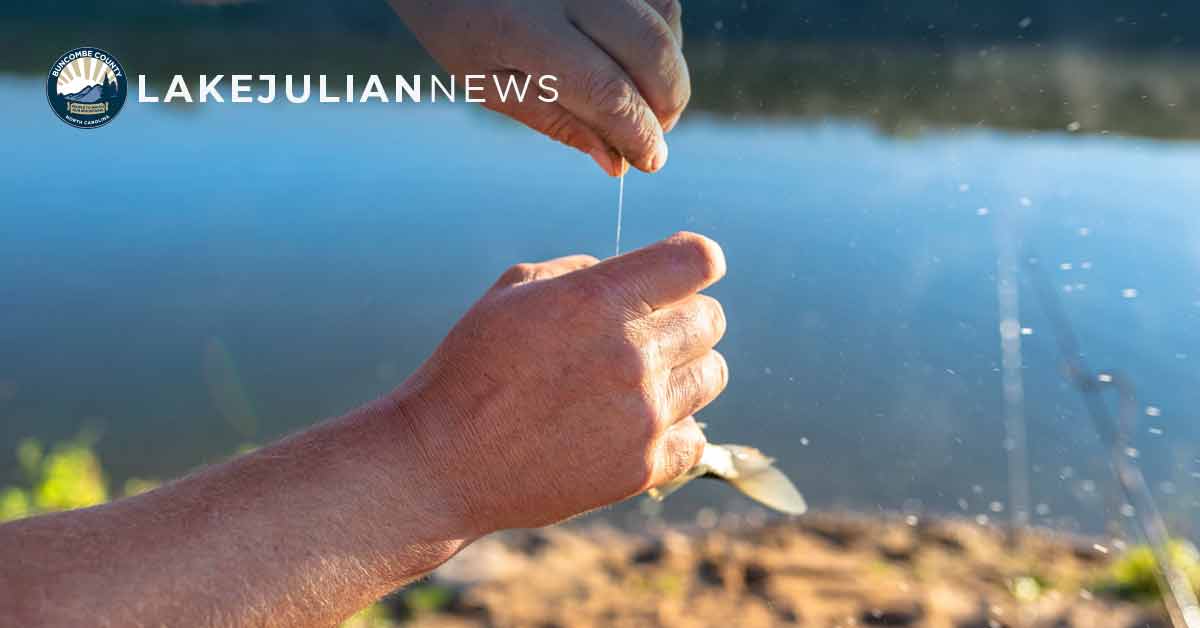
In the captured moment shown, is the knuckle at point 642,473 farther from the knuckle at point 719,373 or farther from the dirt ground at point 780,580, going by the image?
the dirt ground at point 780,580

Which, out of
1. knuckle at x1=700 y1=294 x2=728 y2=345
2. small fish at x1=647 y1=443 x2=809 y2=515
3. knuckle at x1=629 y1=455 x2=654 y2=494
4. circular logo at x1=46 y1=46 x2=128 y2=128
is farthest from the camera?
circular logo at x1=46 y1=46 x2=128 y2=128

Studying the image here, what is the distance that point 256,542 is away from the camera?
3.83ft

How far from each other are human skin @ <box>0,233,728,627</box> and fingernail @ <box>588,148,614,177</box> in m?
0.29

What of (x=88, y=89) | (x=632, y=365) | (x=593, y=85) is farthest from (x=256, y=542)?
(x=88, y=89)

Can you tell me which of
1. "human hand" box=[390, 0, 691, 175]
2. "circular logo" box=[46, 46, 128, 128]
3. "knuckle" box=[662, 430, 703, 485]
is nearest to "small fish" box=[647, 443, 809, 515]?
"knuckle" box=[662, 430, 703, 485]

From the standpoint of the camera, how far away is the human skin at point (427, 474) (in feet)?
3.63

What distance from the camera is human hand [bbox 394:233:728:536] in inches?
52.6

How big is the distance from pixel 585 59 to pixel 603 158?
0.24 m

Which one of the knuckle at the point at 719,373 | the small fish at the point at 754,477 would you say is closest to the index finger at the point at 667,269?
the knuckle at the point at 719,373

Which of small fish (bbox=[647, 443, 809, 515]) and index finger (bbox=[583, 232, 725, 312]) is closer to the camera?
index finger (bbox=[583, 232, 725, 312])

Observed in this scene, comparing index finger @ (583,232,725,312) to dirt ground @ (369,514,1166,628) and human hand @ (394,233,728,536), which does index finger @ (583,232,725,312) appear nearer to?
human hand @ (394,233,728,536)

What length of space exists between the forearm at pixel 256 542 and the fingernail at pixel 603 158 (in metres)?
0.67

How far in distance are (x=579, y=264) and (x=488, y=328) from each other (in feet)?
1.66

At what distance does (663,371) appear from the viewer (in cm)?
145
